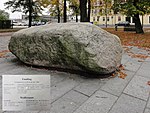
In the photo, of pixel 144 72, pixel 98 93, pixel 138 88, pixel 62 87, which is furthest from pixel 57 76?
pixel 144 72

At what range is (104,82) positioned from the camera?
12.8 feet

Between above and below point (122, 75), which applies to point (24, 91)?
above

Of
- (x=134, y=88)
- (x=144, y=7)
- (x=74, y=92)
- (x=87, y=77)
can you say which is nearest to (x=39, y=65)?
(x=87, y=77)

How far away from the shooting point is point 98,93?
342cm

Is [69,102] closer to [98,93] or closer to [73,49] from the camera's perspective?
[98,93]

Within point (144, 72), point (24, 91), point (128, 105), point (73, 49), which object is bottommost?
point (128, 105)

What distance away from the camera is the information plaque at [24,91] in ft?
6.08

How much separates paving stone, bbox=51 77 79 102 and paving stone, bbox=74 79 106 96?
→ 153 mm

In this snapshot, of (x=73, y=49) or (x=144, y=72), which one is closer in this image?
(x=73, y=49)

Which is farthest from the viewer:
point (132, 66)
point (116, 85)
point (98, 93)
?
point (132, 66)

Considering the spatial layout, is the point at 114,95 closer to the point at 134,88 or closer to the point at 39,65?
the point at 134,88

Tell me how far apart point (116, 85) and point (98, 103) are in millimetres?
897

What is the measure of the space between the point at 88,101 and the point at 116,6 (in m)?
15.6

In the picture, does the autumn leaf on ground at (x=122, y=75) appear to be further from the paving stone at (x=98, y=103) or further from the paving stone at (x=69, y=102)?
the paving stone at (x=69, y=102)
